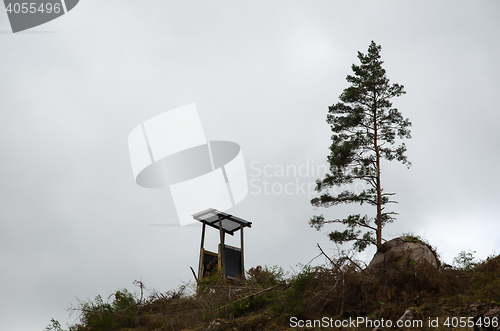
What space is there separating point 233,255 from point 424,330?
8.91 m

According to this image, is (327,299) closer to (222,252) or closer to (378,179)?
(222,252)

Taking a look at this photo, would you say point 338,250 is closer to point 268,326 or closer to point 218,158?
point 268,326

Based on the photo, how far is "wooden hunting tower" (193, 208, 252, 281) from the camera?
14.3m

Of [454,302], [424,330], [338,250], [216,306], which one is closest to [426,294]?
[454,302]

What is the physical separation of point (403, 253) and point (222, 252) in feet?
21.9

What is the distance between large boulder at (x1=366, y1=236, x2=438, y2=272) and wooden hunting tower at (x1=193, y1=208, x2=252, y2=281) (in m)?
5.35

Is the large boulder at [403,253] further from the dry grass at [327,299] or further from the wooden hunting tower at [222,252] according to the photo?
the wooden hunting tower at [222,252]

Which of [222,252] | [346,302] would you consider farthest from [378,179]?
[346,302]

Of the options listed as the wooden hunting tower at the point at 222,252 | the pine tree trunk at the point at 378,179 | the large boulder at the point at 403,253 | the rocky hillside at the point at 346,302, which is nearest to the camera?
the rocky hillside at the point at 346,302

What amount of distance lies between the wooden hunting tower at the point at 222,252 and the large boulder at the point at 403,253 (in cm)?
535

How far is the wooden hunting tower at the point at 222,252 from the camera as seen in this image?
14281 mm

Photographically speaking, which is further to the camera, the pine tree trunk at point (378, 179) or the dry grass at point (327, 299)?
the pine tree trunk at point (378, 179)

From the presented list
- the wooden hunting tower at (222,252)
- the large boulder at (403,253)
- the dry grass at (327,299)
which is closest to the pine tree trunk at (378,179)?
the wooden hunting tower at (222,252)

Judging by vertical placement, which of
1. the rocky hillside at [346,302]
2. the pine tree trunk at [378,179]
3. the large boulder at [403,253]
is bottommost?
the rocky hillside at [346,302]
